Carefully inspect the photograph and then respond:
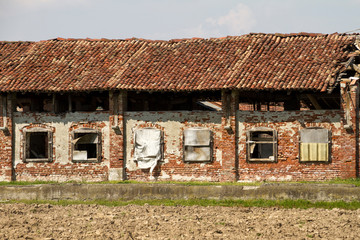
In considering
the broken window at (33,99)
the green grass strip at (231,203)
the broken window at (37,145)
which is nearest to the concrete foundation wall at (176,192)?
the green grass strip at (231,203)

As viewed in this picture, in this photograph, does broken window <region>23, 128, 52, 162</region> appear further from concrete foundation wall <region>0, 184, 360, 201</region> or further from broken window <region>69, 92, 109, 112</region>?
concrete foundation wall <region>0, 184, 360, 201</region>

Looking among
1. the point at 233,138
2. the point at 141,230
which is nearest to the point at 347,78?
the point at 233,138

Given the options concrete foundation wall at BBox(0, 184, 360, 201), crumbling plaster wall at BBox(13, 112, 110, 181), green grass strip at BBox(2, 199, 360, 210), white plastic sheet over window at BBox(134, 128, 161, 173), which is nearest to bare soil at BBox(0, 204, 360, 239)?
green grass strip at BBox(2, 199, 360, 210)

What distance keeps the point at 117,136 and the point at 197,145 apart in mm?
2904

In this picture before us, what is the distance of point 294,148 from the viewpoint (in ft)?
69.1

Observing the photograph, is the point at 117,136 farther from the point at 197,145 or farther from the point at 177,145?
the point at 197,145

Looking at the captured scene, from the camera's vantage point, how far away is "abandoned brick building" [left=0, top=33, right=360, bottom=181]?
2083 centimetres

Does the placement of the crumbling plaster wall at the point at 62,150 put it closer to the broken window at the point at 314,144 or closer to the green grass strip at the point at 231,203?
the green grass strip at the point at 231,203

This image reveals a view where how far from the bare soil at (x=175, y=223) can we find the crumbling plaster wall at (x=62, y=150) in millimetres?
5289

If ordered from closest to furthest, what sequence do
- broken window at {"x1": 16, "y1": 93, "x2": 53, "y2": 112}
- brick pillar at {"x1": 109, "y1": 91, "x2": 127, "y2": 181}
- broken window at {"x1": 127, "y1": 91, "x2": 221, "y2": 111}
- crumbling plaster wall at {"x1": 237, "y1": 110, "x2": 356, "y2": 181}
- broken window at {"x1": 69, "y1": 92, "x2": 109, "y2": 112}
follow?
1. crumbling plaster wall at {"x1": 237, "y1": 110, "x2": 356, "y2": 181}
2. brick pillar at {"x1": 109, "y1": 91, "x2": 127, "y2": 181}
3. broken window at {"x1": 127, "y1": 91, "x2": 221, "y2": 111}
4. broken window at {"x1": 69, "y1": 92, "x2": 109, "y2": 112}
5. broken window at {"x1": 16, "y1": 93, "x2": 53, "y2": 112}

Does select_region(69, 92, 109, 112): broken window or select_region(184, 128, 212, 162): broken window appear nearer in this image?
select_region(184, 128, 212, 162): broken window

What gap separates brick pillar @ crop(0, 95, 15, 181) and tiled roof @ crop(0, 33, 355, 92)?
83cm

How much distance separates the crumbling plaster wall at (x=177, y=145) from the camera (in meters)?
21.6

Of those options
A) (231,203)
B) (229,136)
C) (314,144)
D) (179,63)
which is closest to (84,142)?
(179,63)
